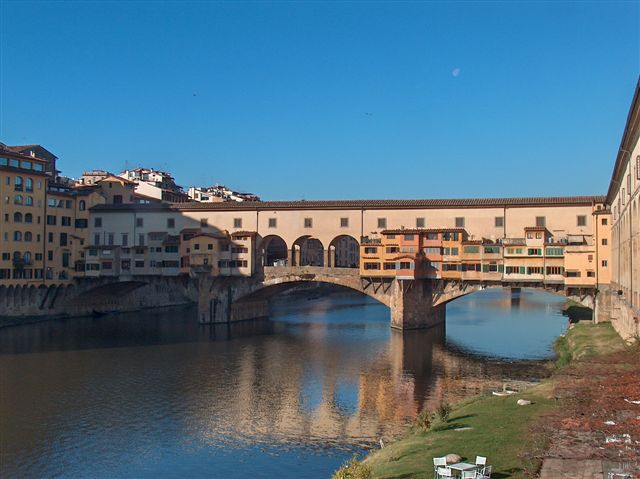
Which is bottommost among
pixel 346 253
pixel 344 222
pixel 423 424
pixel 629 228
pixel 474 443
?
pixel 423 424

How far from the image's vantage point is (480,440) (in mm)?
20688

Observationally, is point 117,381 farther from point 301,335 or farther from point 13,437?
point 301,335

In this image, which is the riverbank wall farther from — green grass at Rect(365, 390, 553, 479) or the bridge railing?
green grass at Rect(365, 390, 553, 479)

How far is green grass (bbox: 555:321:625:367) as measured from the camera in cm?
3553

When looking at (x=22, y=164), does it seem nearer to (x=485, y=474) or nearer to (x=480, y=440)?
(x=480, y=440)

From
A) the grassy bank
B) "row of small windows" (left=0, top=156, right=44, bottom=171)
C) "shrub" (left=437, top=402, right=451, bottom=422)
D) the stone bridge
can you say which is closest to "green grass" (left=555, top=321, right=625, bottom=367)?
the grassy bank

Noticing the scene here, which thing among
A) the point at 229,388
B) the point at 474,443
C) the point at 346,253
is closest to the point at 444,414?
the point at 474,443

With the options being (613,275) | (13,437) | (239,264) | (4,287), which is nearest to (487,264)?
(613,275)

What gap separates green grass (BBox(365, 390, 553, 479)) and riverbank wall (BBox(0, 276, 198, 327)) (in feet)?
161

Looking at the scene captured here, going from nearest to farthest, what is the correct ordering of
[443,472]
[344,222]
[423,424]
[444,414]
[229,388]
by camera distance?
1. [443,472]
2. [423,424]
3. [444,414]
4. [229,388]
5. [344,222]

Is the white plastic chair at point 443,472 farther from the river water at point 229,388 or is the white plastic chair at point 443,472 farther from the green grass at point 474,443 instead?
the river water at point 229,388

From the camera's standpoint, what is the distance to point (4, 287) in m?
66.2

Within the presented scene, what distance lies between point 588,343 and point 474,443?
21.7 meters

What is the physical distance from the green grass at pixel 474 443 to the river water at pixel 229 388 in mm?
3812
